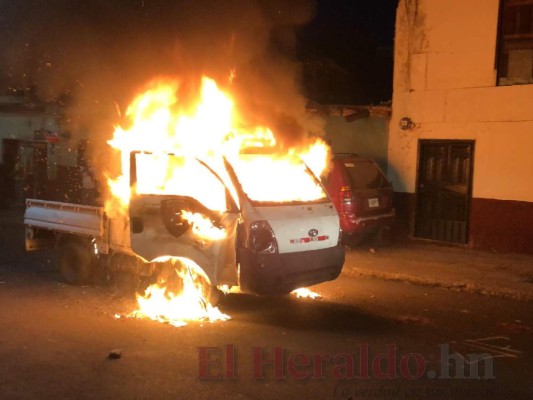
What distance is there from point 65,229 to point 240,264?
328 cm

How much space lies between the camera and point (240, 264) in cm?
654

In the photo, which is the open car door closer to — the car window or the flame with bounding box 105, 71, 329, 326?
the flame with bounding box 105, 71, 329, 326

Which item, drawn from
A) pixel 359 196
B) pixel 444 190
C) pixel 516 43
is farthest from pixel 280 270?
pixel 516 43

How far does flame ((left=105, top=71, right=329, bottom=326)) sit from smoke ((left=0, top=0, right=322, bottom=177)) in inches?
118

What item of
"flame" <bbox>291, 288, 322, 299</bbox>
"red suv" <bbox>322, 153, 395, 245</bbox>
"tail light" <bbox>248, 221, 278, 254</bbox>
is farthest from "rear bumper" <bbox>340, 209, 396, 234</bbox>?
"tail light" <bbox>248, 221, 278, 254</bbox>

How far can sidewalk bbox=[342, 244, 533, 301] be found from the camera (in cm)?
884

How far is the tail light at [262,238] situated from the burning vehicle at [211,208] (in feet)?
0.04

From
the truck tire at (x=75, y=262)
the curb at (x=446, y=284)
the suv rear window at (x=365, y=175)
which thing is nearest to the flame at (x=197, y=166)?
the truck tire at (x=75, y=262)

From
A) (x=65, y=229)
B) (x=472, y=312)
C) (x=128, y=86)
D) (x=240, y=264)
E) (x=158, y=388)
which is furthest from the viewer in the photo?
(x=128, y=86)

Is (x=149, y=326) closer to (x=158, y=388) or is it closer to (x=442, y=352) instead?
(x=158, y=388)

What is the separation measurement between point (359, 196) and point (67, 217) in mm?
5178

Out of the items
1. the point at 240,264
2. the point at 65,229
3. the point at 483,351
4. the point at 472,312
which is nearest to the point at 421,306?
the point at 472,312

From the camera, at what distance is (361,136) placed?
13.5m

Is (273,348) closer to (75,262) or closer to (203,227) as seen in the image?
(203,227)
